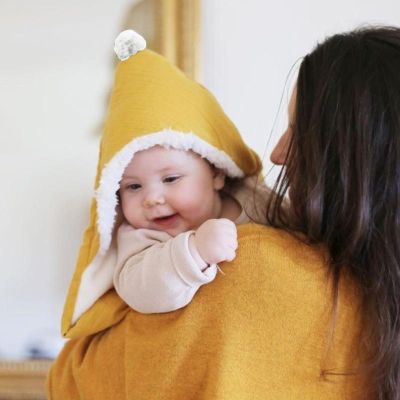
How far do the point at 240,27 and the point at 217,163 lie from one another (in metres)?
0.65

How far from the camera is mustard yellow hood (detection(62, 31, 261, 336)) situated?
904 mm

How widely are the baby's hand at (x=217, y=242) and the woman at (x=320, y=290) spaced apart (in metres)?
0.02

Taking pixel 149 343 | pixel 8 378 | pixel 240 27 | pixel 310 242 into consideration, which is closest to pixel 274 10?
pixel 240 27

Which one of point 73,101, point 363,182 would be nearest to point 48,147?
point 73,101

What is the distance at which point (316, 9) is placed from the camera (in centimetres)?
150

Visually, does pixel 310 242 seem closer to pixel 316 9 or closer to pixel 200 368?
pixel 200 368

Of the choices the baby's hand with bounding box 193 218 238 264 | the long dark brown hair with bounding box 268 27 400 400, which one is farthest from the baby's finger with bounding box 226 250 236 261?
the long dark brown hair with bounding box 268 27 400 400

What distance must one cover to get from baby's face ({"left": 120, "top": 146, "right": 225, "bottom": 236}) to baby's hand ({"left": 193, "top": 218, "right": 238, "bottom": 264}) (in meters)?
0.19

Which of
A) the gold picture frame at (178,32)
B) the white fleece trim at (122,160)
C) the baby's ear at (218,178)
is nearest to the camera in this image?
the white fleece trim at (122,160)

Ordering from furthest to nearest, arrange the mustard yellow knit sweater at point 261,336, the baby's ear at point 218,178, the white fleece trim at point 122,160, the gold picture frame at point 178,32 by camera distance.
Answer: the gold picture frame at point 178,32, the baby's ear at point 218,178, the white fleece trim at point 122,160, the mustard yellow knit sweater at point 261,336

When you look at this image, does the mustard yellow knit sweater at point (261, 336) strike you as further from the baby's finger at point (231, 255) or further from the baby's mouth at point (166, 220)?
the baby's mouth at point (166, 220)

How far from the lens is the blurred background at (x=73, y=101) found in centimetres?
151

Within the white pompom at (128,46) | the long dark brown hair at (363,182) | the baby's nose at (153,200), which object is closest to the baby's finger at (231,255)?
the long dark brown hair at (363,182)

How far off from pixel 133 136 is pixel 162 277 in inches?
10.0
